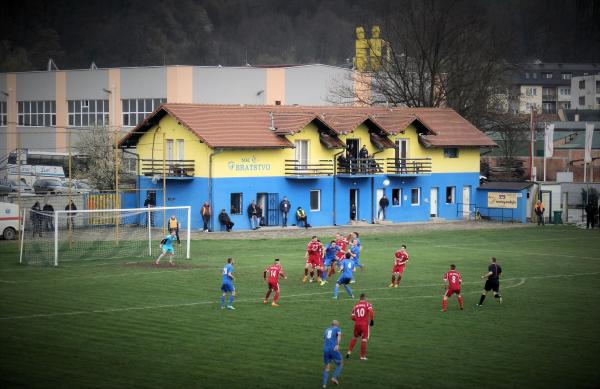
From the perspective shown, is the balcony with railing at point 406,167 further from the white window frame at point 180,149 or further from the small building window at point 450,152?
the white window frame at point 180,149

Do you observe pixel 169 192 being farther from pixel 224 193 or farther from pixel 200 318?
pixel 200 318

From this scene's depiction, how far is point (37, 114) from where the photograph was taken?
98438 mm

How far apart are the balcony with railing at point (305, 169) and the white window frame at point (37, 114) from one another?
39816mm

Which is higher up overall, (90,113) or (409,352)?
(90,113)

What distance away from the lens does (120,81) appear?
306 ft

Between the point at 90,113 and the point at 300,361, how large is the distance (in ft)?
238

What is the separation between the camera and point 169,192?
63.1m

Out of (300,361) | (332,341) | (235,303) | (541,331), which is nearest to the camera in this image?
(332,341)

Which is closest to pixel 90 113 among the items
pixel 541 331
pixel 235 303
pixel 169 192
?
pixel 169 192

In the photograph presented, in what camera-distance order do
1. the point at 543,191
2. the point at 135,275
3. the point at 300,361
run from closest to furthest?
1. the point at 300,361
2. the point at 135,275
3. the point at 543,191

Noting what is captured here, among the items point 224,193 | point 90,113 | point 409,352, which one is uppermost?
point 90,113

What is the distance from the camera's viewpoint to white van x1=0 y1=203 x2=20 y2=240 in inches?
2226

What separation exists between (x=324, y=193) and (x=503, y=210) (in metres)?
15.4

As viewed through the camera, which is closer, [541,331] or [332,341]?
[332,341]
